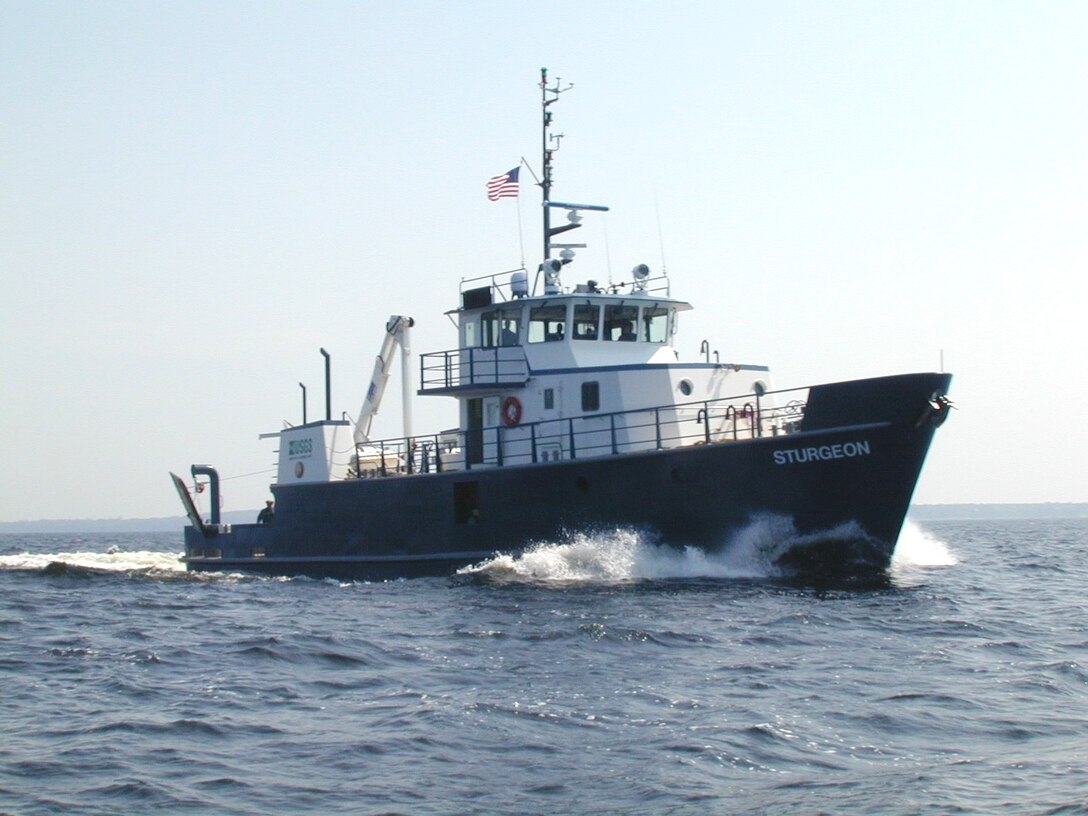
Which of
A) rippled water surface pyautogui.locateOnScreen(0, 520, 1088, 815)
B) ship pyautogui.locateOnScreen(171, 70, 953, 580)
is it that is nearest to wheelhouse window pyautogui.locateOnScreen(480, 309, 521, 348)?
ship pyautogui.locateOnScreen(171, 70, 953, 580)

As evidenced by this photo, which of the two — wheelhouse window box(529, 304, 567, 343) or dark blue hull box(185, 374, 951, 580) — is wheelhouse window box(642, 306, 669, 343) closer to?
wheelhouse window box(529, 304, 567, 343)

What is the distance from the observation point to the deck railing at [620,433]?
20.1 meters

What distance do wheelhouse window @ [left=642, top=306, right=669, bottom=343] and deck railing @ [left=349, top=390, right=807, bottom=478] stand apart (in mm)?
2424

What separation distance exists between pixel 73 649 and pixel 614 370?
1004 cm

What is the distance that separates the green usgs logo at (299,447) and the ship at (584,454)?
0.14 ft

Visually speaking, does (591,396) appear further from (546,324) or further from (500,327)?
(500,327)

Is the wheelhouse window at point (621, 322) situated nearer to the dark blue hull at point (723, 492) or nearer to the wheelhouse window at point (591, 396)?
the wheelhouse window at point (591, 396)

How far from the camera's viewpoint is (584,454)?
2097 cm

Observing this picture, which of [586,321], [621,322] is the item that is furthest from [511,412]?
[621,322]

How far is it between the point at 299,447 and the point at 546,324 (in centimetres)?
632

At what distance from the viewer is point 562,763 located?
8938mm

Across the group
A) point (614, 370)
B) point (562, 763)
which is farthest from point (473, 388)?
point (562, 763)

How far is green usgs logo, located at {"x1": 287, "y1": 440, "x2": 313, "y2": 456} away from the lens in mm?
25502

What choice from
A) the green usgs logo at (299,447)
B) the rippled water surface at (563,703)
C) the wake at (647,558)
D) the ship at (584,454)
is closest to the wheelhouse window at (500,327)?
the ship at (584,454)
